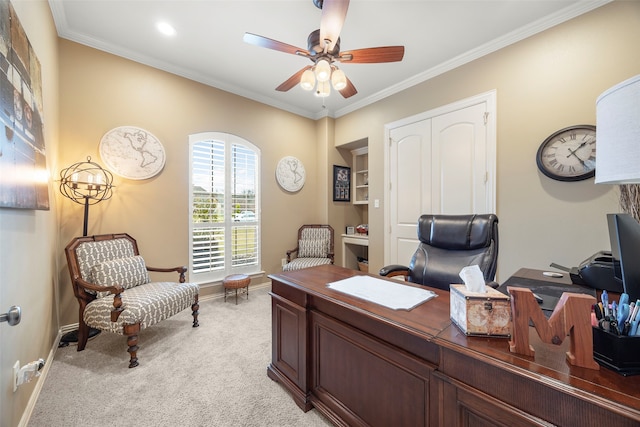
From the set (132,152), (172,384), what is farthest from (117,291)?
(132,152)

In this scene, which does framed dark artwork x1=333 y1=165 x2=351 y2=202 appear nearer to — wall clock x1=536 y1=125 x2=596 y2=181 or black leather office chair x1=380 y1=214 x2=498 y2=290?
black leather office chair x1=380 y1=214 x2=498 y2=290

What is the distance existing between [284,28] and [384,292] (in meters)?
2.57

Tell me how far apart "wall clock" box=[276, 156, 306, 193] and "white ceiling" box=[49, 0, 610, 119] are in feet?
4.31

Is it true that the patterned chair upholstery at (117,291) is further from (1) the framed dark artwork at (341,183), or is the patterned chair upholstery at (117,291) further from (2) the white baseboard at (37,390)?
(1) the framed dark artwork at (341,183)

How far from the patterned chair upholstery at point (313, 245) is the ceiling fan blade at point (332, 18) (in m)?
2.83

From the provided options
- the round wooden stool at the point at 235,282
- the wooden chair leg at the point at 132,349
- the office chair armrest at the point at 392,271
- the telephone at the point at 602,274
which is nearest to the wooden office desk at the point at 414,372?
the office chair armrest at the point at 392,271

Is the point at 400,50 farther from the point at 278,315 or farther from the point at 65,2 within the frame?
the point at 65,2

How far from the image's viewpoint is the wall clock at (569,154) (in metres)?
2.16

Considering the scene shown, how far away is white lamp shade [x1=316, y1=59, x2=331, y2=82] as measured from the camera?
6.40 ft

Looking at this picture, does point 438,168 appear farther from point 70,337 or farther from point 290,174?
point 70,337

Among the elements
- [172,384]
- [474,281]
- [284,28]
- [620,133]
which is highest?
[284,28]

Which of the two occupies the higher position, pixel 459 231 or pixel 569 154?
pixel 569 154

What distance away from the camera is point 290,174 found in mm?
4238

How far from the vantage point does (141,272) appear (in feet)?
8.33
